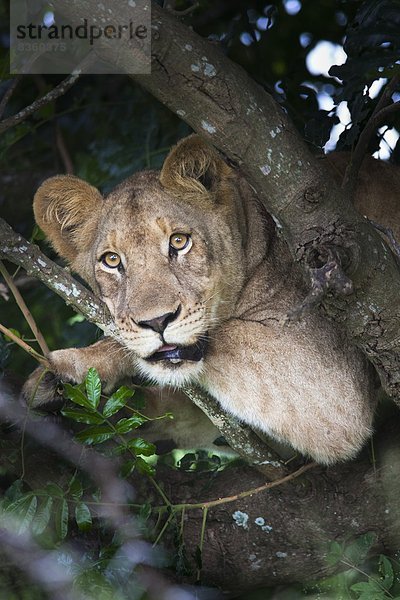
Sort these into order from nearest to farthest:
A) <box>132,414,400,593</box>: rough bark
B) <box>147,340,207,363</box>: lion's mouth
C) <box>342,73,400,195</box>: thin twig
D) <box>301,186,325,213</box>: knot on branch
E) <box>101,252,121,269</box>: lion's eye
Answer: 1. <box>301,186,325,213</box>: knot on branch
2. <box>342,73,400,195</box>: thin twig
3. <box>147,340,207,363</box>: lion's mouth
4. <box>101,252,121,269</box>: lion's eye
5. <box>132,414,400,593</box>: rough bark

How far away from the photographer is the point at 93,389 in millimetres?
4008

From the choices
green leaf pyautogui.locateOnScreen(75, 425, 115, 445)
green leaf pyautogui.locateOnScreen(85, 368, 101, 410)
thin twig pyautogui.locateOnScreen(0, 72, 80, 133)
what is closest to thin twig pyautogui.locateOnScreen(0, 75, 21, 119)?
thin twig pyautogui.locateOnScreen(0, 72, 80, 133)

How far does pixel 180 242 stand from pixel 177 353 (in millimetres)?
576

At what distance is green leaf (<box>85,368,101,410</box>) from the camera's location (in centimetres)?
399

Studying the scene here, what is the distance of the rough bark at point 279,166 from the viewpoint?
10.5 feet

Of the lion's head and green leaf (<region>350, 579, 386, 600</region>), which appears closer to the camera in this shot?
green leaf (<region>350, 579, 386, 600</region>)

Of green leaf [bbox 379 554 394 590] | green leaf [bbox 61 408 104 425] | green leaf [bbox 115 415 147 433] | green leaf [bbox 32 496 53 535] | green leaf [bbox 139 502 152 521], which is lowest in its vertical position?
green leaf [bbox 139 502 152 521]

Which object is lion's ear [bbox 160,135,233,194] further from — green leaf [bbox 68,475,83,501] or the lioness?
green leaf [bbox 68,475,83,501]

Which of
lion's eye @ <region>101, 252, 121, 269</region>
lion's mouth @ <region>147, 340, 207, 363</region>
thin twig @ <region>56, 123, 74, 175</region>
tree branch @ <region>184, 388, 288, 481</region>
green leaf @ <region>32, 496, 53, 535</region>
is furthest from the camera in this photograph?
thin twig @ <region>56, 123, 74, 175</region>

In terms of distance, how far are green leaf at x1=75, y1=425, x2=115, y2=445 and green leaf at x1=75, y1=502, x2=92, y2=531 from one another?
33 centimetres

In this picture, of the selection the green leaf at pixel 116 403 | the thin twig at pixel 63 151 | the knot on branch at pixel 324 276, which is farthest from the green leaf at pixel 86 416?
the thin twig at pixel 63 151

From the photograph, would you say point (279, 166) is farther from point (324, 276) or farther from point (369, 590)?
point (369, 590)

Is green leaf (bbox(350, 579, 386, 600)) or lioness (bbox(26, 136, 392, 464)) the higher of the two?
lioness (bbox(26, 136, 392, 464))

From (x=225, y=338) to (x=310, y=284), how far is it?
151 cm
